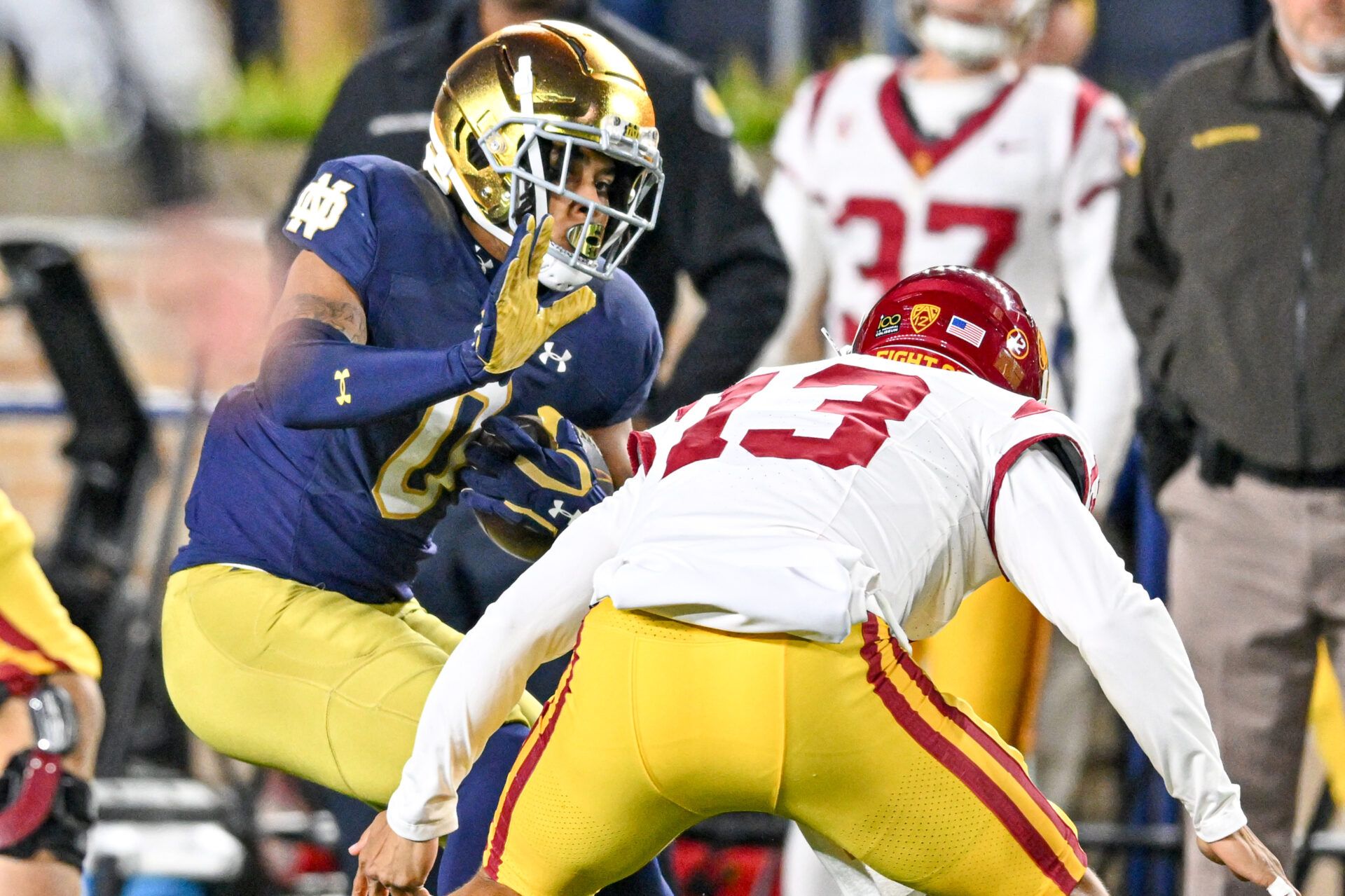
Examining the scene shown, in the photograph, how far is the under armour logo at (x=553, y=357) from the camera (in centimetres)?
291

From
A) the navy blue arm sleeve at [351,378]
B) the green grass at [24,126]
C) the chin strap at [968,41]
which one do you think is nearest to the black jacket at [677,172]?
the chin strap at [968,41]

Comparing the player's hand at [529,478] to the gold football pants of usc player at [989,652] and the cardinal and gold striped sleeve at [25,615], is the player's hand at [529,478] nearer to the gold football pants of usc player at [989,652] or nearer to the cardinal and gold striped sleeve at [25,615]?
the cardinal and gold striped sleeve at [25,615]

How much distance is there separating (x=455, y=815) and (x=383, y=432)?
551mm

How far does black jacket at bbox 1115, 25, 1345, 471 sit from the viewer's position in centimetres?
358

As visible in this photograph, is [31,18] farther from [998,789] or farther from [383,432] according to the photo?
[998,789]

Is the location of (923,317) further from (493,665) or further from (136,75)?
(136,75)

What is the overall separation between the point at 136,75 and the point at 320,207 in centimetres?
360

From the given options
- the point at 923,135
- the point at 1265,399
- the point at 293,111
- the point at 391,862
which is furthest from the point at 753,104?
the point at 391,862

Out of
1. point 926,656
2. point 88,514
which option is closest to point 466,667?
point 926,656

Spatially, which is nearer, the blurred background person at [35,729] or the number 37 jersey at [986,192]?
the blurred background person at [35,729]

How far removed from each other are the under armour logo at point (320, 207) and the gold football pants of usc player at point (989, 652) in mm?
1442

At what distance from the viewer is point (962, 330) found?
8.71ft

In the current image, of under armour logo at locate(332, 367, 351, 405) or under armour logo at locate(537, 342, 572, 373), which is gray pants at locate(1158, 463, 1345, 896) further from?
under armour logo at locate(332, 367, 351, 405)

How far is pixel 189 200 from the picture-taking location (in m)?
5.59
